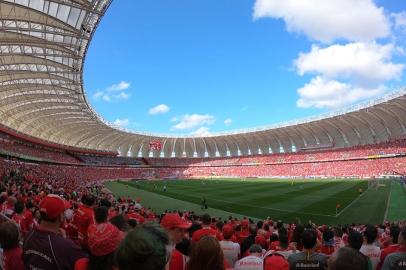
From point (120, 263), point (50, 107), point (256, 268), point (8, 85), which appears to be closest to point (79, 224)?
point (256, 268)

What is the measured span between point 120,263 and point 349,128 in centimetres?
8049

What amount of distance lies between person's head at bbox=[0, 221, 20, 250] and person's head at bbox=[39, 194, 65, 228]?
73cm

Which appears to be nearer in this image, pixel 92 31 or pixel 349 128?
pixel 92 31

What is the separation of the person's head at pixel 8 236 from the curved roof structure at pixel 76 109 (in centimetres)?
1999

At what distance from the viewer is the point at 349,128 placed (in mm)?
76875

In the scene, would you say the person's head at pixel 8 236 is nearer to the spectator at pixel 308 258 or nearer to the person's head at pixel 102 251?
the person's head at pixel 102 251

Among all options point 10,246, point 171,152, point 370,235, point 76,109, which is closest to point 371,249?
point 370,235

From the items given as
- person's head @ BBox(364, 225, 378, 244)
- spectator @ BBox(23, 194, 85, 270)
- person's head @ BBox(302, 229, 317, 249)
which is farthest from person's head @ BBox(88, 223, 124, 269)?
person's head @ BBox(364, 225, 378, 244)

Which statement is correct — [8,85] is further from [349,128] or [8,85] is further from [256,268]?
[349,128]

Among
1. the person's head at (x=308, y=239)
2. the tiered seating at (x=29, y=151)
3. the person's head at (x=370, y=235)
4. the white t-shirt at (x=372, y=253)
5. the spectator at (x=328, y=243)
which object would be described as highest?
the tiered seating at (x=29, y=151)

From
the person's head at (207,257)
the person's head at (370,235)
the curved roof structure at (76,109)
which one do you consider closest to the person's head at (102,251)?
the person's head at (207,257)

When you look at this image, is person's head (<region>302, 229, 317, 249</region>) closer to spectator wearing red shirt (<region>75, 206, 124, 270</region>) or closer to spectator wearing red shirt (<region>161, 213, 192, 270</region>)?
spectator wearing red shirt (<region>161, 213, 192, 270</region>)

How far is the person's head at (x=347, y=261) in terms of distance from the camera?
2.98 meters

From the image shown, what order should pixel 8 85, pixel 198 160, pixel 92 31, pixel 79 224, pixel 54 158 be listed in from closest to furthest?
pixel 79 224, pixel 92 31, pixel 8 85, pixel 54 158, pixel 198 160
